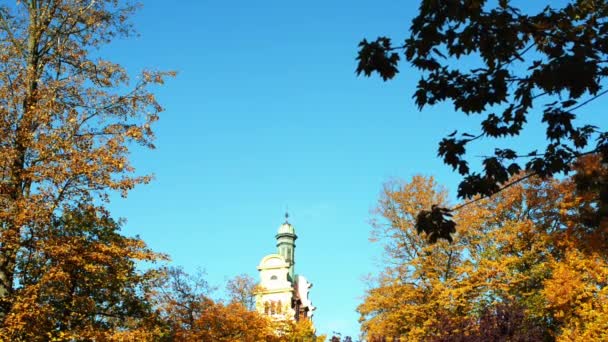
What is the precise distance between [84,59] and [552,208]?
905 inches

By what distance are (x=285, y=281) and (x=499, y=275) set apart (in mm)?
30379

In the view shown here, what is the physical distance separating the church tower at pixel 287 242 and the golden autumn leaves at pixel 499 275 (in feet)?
111

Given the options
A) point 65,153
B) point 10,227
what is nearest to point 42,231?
point 10,227

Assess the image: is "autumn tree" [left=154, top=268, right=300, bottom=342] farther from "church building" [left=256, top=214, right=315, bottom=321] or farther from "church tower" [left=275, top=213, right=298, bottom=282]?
"church tower" [left=275, top=213, right=298, bottom=282]

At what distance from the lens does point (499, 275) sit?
2828cm

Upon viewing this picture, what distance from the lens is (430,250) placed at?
99.5 feet

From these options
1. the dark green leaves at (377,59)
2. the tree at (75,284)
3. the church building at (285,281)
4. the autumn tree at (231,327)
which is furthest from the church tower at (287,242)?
the dark green leaves at (377,59)

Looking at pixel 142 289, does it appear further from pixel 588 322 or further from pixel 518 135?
pixel 588 322

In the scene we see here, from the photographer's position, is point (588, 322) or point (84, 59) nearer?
point (84, 59)

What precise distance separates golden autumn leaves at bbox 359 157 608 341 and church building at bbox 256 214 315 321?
824 inches

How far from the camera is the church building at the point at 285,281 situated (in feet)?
181

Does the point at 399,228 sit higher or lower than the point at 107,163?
higher

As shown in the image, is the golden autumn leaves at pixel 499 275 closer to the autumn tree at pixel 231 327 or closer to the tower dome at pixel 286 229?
the autumn tree at pixel 231 327

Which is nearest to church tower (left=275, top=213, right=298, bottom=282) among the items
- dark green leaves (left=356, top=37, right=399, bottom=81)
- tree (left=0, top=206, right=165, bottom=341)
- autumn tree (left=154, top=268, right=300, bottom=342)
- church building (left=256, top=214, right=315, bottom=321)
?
church building (left=256, top=214, right=315, bottom=321)
